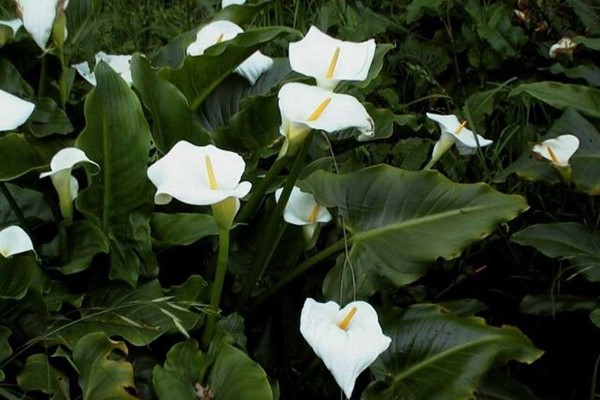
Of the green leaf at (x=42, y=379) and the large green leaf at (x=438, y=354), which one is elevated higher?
the green leaf at (x=42, y=379)

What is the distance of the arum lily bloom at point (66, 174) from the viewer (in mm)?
1321

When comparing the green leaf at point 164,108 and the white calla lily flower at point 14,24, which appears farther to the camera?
the white calla lily flower at point 14,24

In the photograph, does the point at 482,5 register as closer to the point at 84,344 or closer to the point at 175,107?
the point at 175,107

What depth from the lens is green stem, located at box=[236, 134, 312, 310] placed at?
1.35m

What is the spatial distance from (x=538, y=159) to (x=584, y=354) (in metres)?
0.38

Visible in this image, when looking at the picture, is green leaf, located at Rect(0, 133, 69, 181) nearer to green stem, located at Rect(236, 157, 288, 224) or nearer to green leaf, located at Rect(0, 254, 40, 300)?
green leaf, located at Rect(0, 254, 40, 300)

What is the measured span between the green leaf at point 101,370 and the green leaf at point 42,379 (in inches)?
1.4

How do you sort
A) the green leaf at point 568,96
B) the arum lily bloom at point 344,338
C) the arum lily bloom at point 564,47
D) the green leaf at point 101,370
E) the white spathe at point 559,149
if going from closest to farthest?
the arum lily bloom at point 344,338, the green leaf at point 101,370, the white spathe at point 559,149, the green leaf at point 568,96, the arum lily bloom at point 564,47

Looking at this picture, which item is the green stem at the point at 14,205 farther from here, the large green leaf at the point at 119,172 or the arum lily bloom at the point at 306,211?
the arum lily bloom at the point at 306,211

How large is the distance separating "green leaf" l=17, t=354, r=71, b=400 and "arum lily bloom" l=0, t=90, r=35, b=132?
0.34m

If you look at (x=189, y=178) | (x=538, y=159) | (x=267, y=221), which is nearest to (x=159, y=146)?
(x=267, y=221)

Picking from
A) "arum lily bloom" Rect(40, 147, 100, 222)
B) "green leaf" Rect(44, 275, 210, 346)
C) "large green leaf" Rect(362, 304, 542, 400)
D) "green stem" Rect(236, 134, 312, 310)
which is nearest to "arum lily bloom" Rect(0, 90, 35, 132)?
"arum lily bloom" Rect(40, 147, 100, 222)

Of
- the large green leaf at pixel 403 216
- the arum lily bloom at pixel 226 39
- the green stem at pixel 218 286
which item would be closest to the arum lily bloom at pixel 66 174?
the green stem at pixel 218 286

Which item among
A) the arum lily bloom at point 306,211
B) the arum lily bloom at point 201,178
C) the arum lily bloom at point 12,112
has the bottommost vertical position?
the arum lily bloom at point 306,211
